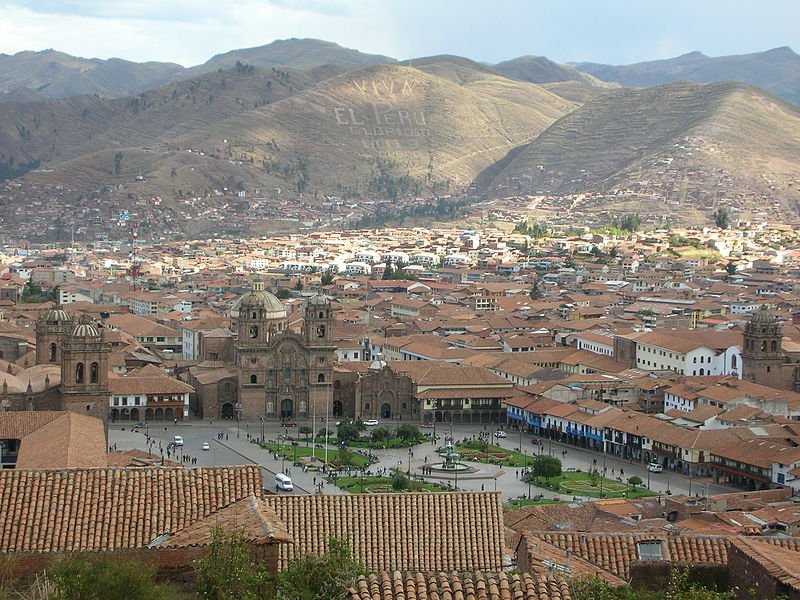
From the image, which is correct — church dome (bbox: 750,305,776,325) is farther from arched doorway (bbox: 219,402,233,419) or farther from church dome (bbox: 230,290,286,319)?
arched doorway (bbox: 219,402,233,419)

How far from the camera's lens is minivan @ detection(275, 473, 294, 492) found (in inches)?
1826

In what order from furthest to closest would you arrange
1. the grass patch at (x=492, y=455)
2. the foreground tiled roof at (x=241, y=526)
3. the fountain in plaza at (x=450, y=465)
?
the grass patch at (x=492, y=455) → the fountain in plaza at (x=450, y=465) → the foreground tiled roof at (x=241, y=526)

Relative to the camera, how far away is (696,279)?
125 m

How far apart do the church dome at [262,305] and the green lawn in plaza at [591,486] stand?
19279 millimetres

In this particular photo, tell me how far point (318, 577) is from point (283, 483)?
32494mm

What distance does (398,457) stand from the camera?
55812 mm

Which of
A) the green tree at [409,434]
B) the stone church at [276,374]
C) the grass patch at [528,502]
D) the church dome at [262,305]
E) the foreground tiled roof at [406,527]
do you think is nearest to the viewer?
the foreground tiled roof at [406,527]

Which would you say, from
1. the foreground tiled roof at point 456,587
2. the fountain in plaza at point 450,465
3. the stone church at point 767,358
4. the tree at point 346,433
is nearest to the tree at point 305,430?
the tree at point 346,433

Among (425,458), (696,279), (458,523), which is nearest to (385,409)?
(425,458)

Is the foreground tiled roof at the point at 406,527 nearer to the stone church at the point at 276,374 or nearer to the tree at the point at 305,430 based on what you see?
the tree at the point at 305,430

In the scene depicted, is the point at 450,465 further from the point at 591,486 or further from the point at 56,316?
the point at 56,316

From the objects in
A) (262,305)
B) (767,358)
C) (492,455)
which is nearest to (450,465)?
(492,455)

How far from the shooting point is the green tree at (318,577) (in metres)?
14.3

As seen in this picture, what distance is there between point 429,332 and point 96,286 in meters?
40.1
